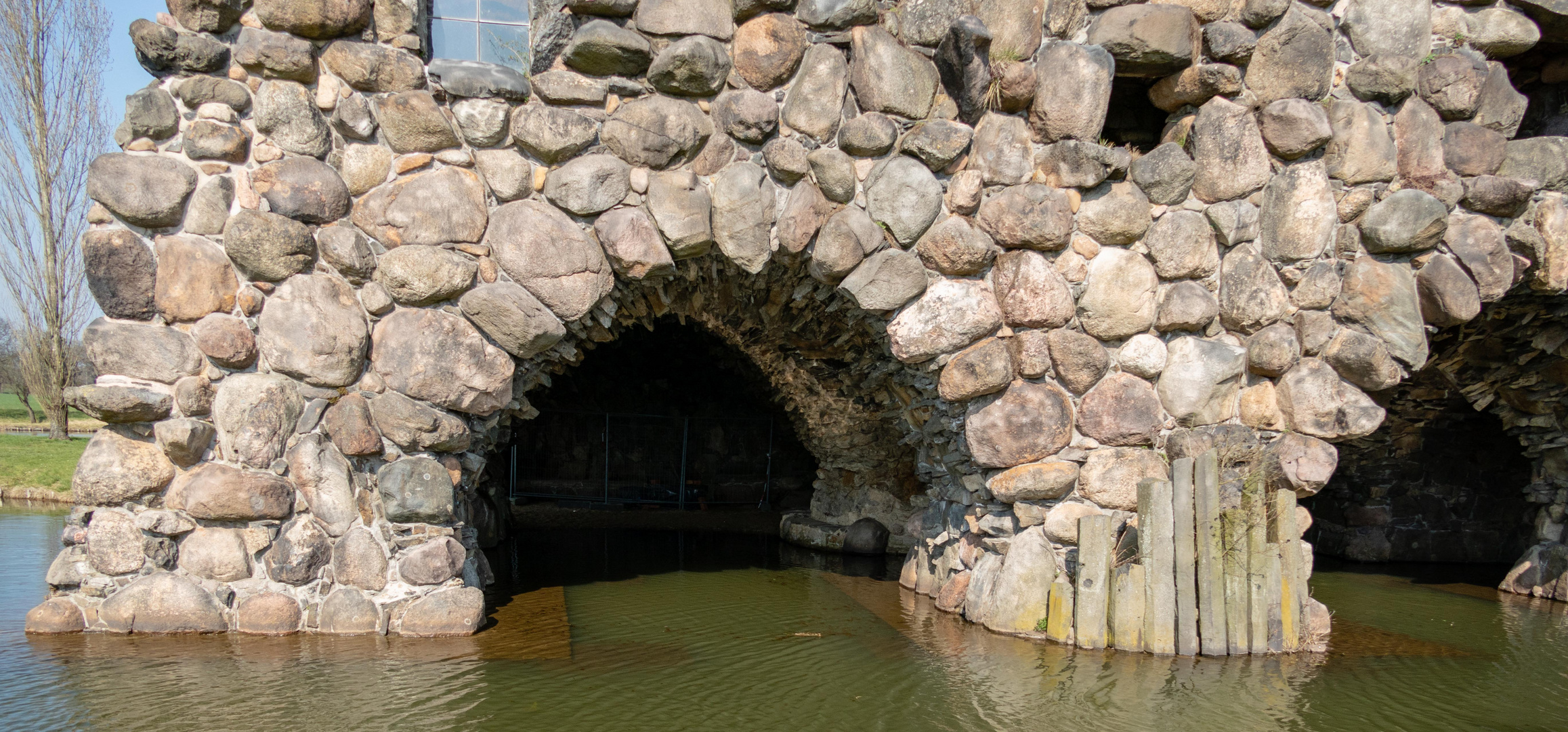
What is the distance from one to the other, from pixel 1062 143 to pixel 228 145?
4.61 m

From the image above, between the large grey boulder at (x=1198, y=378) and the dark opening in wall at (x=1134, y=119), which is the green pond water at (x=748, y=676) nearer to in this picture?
the large grey boulder at (x=1198, y=378)

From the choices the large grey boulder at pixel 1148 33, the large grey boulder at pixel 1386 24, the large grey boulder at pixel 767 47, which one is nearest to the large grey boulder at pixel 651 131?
the large grey boulder at pixel 767 47

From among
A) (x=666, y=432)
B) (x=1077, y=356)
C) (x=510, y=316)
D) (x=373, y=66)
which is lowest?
(x=666, y=432)

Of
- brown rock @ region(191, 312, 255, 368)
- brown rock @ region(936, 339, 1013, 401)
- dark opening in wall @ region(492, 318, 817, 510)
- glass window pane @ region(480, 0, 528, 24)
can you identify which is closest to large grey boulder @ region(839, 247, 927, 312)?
brown rock @ region(936, 339, 1013, 401)

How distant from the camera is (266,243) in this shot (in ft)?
15.3

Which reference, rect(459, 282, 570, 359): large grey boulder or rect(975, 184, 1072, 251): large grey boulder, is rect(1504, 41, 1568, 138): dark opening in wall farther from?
rect(459, 282, 570, 359): large grey boulder

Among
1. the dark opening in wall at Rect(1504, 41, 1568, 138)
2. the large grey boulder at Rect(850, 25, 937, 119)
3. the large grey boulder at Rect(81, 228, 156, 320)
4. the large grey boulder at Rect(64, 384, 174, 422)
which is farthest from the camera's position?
the dark opening in wall at Rect(1504, 41, 1568, 138)

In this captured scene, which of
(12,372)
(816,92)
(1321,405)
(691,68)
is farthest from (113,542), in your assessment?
(12,372)

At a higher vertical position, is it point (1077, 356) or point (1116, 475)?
point (1077, 356)

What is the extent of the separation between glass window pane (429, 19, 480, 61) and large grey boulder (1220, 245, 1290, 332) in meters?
4.77

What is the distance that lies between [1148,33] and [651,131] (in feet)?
9.74

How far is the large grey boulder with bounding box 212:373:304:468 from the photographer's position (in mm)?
4660

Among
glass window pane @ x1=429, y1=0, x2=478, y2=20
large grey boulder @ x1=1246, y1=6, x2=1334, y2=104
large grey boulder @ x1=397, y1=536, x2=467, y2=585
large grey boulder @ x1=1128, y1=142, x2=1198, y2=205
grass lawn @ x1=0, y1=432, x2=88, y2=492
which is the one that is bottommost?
large grey boulder @ x1=397, y1=536, x2=467, y2=585

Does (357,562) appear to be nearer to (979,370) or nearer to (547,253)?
(547,253)
